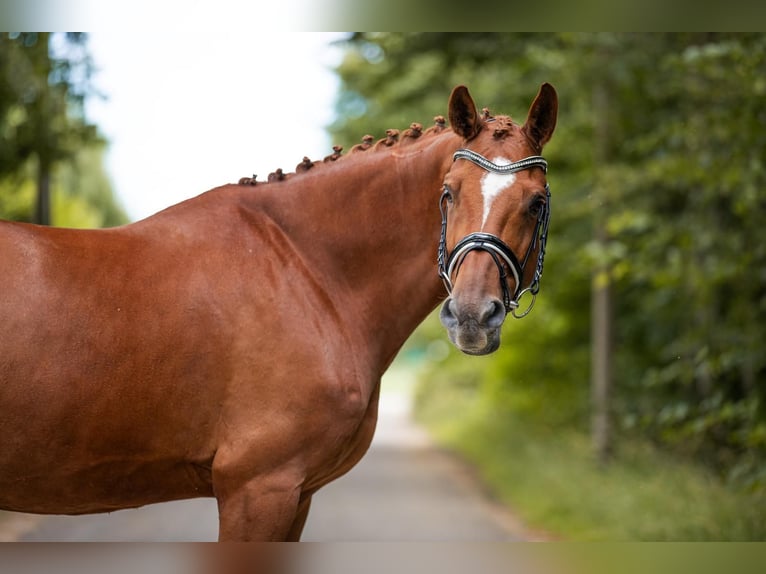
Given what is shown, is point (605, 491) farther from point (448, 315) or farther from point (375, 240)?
point (448, 315)

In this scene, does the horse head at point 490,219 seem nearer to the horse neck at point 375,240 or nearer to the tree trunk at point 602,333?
the horse neck at point 375,240

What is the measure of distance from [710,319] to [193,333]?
6.27 metres

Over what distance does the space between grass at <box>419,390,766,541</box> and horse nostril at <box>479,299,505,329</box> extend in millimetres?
3987

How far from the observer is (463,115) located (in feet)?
8.98

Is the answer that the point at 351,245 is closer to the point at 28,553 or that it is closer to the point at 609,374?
the point at 28,553

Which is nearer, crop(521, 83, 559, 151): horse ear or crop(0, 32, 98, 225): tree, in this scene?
crop(521, 83, 559, 151): horse ear

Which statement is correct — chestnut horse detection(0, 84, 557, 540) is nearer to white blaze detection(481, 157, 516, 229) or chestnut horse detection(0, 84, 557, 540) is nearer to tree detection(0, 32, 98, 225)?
white blaze detection(481, 157, 516, 229)

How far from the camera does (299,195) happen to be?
2.97 meters

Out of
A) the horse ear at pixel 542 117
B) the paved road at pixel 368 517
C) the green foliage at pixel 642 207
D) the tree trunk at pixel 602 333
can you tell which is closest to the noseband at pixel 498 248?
the horse ear at pixel 542 117

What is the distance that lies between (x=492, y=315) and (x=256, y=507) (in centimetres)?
90

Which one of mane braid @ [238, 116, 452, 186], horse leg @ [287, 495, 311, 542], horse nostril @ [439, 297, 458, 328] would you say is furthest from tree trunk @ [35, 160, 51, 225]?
horse nostril @ [439, 297, 458, 328]

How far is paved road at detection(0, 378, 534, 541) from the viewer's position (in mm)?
7473

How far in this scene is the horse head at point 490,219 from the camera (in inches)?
99.2

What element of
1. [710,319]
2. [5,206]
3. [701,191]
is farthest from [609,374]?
[5,206]
